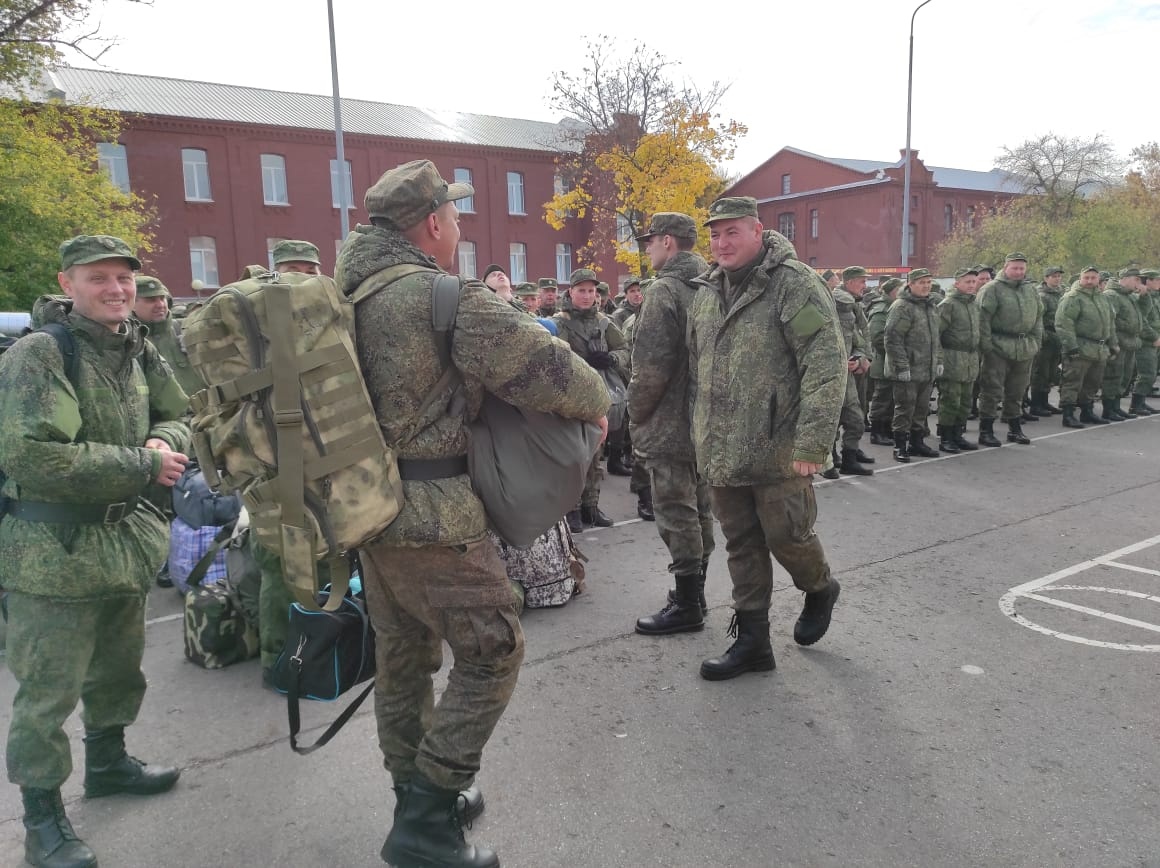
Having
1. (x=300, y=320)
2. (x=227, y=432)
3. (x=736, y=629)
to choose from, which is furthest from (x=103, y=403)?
(x=736, y=629)

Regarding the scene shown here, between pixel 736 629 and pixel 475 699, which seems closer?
pixel 475 699

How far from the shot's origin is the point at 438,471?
2320mm

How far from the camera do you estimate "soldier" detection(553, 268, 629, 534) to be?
6.82 meters

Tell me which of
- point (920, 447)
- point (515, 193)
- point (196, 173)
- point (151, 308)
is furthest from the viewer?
point (515, 193)

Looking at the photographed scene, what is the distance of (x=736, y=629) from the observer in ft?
13.1

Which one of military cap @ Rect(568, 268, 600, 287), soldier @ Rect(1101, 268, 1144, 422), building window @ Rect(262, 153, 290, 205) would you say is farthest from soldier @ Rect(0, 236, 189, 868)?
building window @ Rect(262, 153, 290, 205)

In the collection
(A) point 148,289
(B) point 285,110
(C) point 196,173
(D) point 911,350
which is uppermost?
(B) point 285,110

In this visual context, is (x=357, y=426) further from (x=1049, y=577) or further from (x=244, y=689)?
(x=1049, y=577)

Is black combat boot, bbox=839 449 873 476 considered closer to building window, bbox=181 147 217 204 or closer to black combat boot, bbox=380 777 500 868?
black combat boot, bbox=380 777 500 868

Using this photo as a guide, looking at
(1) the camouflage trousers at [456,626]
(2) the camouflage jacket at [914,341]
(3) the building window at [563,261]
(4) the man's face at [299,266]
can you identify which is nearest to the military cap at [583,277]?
(4) the man's face at [299,266]

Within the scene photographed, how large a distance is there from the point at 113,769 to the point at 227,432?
1752 mm

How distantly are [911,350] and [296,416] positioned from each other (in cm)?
870

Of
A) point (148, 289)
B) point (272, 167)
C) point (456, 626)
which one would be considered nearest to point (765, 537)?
point (456, 626)

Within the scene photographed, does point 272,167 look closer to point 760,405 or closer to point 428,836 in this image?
point 760,405
